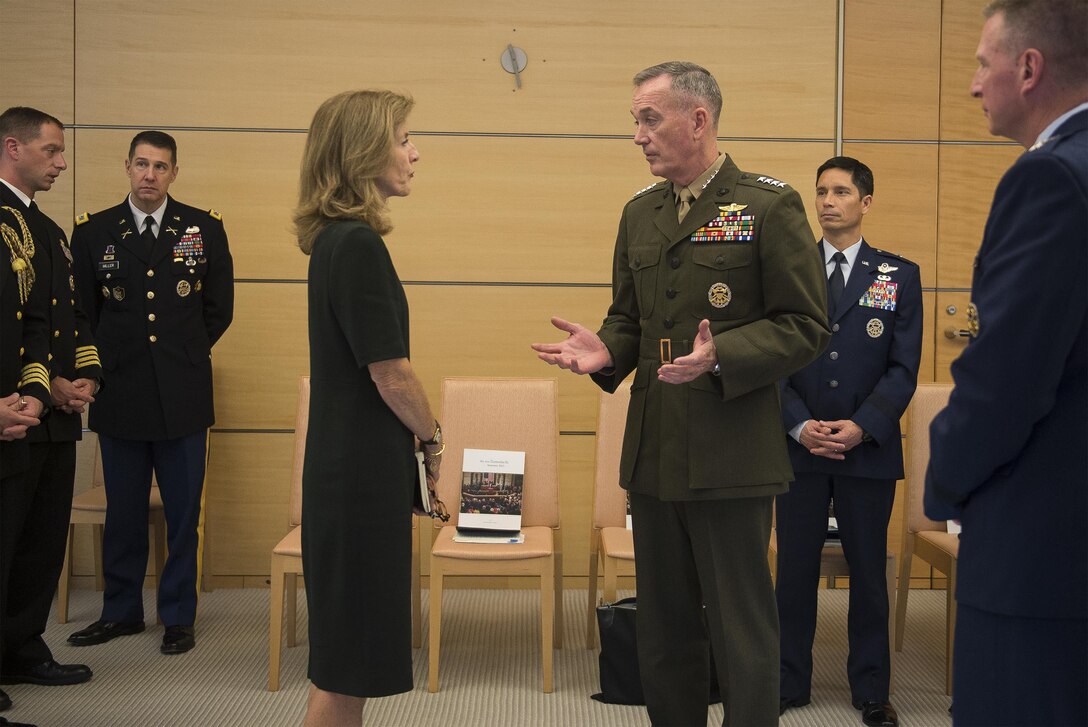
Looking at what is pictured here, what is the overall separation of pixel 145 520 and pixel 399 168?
2.51 meters

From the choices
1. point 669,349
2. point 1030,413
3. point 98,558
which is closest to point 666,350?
point 669,349

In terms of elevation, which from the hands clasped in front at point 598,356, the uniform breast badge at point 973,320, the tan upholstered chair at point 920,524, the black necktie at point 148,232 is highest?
the black necktie at point 148,232

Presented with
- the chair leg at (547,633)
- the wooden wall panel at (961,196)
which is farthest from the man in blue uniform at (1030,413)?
the wooden wall panel at (961,196)

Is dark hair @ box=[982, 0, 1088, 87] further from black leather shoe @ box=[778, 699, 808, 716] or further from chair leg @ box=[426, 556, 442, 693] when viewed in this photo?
chair leg @ box=[426, 556, 442, 693]

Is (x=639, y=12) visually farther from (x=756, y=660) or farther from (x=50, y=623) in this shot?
(x=50, y=623)

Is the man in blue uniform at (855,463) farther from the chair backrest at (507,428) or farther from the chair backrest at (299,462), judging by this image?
the chair backrest at (299,462)

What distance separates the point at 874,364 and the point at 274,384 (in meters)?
2.78

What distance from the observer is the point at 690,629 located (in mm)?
2424

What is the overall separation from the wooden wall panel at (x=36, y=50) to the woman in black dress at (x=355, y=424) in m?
3.09

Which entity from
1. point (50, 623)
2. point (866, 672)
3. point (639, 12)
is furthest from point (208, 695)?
point (639, 12)

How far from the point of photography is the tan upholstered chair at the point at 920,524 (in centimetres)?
373

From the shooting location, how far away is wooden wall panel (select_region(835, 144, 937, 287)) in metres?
4.77

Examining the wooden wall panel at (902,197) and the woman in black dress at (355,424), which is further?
the wooden wall panel at (902,197)

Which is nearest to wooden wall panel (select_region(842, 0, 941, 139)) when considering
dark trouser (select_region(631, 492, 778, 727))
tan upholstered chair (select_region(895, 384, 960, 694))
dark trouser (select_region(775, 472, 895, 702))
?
tan upholstered chair (select_region(895, 384, 960, 694))
